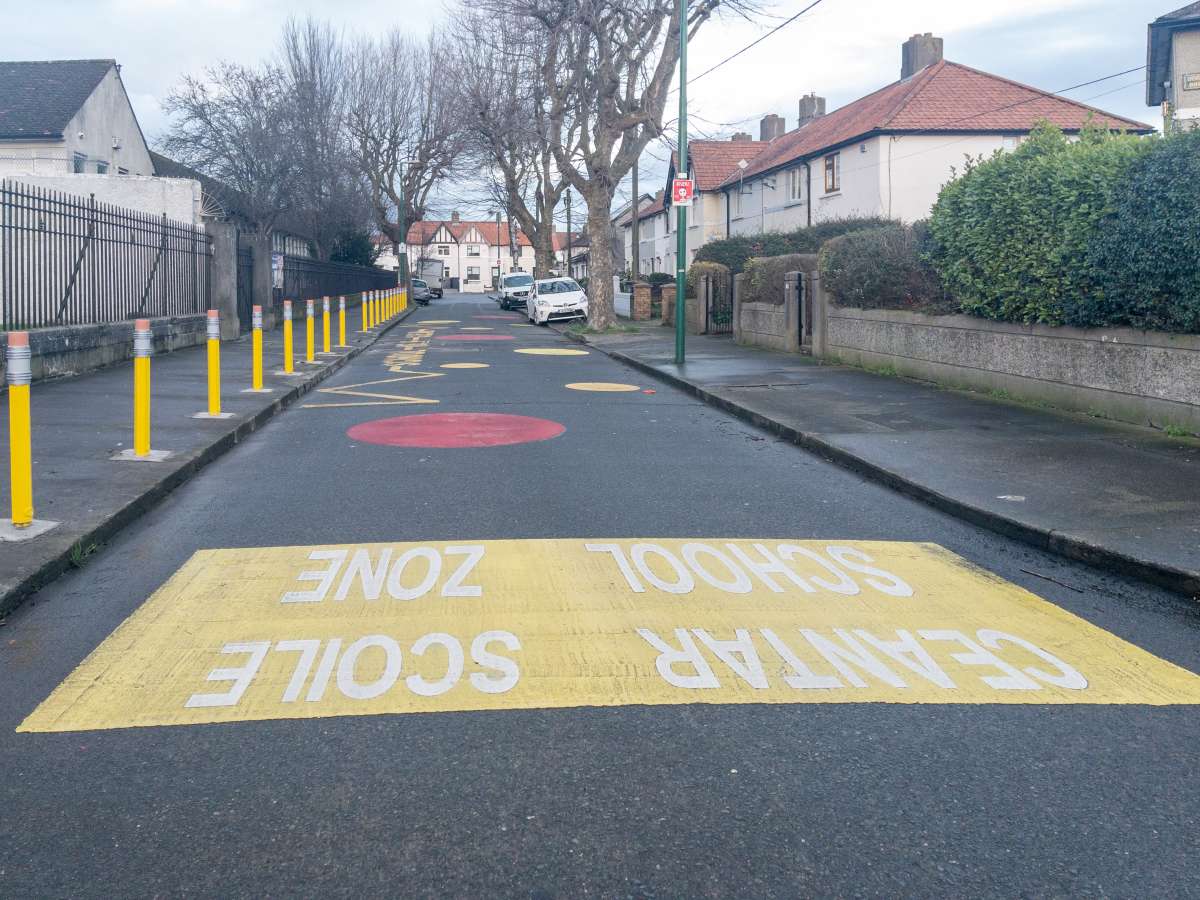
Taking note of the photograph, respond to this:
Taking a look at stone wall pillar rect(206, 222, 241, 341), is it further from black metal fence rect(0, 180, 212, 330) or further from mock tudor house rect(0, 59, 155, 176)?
mock tudor house rect(0, 59, 155, 176)

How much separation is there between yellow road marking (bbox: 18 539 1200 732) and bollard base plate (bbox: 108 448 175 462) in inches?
99.0

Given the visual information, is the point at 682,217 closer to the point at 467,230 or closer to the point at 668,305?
the point at 668,305

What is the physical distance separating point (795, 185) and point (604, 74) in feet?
59.0

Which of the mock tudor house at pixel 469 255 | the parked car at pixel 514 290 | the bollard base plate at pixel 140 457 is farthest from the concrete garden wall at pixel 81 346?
the mock tudor house at pixel 469 255

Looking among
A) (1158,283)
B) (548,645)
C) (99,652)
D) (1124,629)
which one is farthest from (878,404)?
(99,652)

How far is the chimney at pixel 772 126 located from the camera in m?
59.0

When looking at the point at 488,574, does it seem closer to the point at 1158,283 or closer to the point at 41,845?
the point at 41,845

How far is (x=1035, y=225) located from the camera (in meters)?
12.0

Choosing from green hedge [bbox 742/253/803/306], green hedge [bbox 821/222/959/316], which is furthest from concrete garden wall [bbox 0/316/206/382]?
green hedge [bbox 742/253/803/306]

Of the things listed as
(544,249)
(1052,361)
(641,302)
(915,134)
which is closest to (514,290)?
(544,249)

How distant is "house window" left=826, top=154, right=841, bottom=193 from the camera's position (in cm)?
4034

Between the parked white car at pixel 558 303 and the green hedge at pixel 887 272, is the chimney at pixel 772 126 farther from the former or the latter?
the green hedge at pixel 887 272

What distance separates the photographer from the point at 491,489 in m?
8.16

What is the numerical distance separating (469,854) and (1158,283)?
360 inches
